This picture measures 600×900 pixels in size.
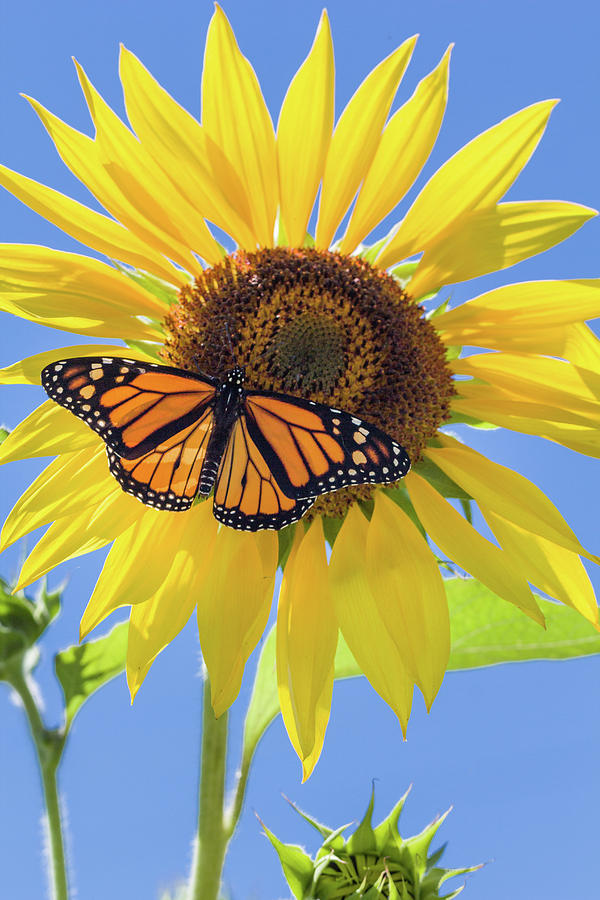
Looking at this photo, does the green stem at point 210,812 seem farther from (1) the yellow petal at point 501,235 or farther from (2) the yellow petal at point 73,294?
(1) the yellow petal at point 501,235

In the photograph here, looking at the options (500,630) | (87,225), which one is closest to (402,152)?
(87,225)

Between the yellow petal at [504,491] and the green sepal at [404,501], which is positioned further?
the green sepal at [404,501]

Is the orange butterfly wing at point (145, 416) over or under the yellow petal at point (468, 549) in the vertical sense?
over

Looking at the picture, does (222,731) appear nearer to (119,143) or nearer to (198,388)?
(198,388)

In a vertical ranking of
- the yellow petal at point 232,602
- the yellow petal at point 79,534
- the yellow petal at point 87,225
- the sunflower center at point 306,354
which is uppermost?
the yellow petal at point 87,225

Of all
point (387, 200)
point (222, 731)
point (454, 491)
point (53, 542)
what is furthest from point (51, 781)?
point (387, 200)

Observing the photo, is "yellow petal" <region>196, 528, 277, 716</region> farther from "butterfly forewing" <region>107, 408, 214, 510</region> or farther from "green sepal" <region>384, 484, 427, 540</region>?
"green sepal" <region>384, 484, 427, 540</region>

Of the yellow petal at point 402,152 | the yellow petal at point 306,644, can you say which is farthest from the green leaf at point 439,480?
the yellow petal at point 402,152
